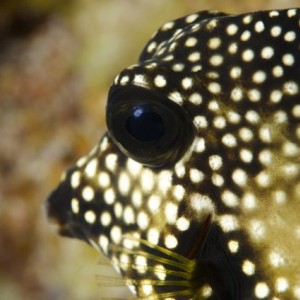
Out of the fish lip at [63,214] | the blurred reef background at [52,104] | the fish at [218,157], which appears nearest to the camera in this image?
the fish at [218,157]

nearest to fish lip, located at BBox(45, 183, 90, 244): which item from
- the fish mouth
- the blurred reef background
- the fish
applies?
the fish mouth

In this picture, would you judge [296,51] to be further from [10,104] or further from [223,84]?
[10,104]

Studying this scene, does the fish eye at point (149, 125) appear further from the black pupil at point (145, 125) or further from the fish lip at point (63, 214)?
the fish lip at point (63, 214)

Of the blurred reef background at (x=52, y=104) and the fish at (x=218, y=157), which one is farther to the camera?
the blurred reef background at (x=52, y=104)

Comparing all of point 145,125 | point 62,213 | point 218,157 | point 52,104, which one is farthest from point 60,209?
point 52,104

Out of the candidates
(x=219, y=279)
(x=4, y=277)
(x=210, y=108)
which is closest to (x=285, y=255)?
(x=219, y=279)

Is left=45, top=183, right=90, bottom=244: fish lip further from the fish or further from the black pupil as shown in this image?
the black pupil

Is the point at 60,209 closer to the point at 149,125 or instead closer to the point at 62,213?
the point at 62,213

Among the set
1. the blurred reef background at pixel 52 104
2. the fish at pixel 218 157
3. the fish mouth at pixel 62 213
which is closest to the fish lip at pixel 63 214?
the fish mouth at pixel 62 213
